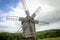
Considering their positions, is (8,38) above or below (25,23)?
below

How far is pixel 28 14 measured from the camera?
51.7ft

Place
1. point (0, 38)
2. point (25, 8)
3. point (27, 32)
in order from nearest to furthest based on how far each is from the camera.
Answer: point (27, 32) → point (25, 8) → point (0, 38)

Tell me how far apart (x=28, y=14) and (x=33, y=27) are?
1336 millimetres

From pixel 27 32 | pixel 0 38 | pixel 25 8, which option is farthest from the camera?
pixel 0 38

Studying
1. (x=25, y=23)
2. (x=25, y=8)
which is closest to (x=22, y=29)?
(x=25, y=23)

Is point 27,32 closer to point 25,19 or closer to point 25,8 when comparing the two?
point 25,19

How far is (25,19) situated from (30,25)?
696 mm

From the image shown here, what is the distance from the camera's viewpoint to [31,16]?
15.7 m

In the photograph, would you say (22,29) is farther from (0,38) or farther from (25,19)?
(0,38)

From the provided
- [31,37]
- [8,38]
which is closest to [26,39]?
[31,37]

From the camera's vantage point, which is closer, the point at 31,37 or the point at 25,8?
the point at 31,37

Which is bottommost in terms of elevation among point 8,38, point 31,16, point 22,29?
point 8,38

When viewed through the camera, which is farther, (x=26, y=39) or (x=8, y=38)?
(x=8, y=38)

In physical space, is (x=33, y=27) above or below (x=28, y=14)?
below
